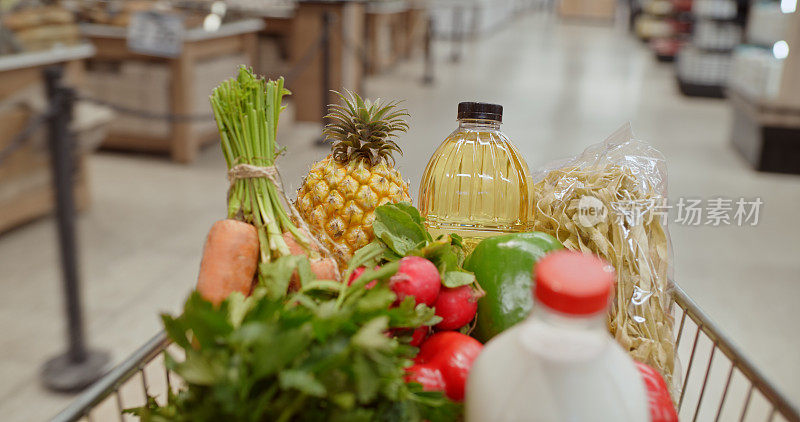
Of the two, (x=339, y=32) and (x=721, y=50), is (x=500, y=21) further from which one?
(x=339, y=32)

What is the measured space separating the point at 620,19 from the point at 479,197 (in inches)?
1004

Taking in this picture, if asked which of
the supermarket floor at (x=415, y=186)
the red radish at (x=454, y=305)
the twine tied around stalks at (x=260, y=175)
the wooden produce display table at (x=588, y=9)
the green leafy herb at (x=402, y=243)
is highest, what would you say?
the wooden produce display table at (x=588, y=9)

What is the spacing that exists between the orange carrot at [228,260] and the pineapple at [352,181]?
0.18 meters

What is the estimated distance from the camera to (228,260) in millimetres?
958

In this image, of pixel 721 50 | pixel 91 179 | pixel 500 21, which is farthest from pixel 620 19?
pixel 91 179

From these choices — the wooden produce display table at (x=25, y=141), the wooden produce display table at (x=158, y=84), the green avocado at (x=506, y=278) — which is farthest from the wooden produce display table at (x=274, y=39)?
the green avocado at (x=506, y=278)

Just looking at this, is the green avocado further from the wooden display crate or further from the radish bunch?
the wooden display crate

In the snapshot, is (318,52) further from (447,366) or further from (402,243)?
(447,366)

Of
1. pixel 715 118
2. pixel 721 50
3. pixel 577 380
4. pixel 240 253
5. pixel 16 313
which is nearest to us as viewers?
pixel 577 380

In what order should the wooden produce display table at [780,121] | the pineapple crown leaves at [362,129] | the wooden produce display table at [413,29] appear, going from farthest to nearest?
the wooden produce display table at [413,29], the wooden produce display table at [780,121], the pineapple crown leaves at [362,129]

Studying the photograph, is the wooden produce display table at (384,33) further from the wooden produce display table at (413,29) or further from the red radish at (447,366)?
the red radish at (447,366)

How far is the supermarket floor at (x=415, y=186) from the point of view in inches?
107

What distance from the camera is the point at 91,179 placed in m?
4.86

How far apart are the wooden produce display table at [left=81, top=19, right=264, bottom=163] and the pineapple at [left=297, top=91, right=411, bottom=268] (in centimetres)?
417
